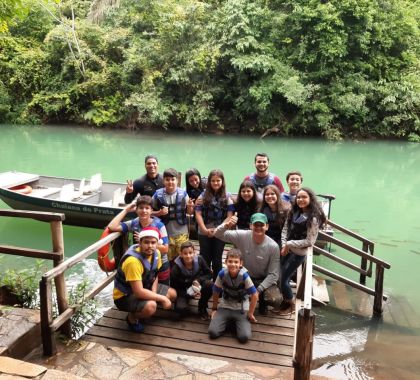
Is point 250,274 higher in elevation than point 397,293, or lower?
higher

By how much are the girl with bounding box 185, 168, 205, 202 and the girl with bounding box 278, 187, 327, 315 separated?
3.34 feet

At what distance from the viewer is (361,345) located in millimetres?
4855

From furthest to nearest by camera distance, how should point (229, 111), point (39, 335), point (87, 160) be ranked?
1. point (229, 111)
2. point (87, 160)
3. point (39, 335)

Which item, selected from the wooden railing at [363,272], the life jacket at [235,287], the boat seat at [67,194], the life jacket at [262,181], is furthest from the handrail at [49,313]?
the boat seat at [67,194]

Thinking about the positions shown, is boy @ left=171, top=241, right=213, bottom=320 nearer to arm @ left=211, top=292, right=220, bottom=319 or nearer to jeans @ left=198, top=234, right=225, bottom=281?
arm @ left=211, top=292, right=220, bottom=319

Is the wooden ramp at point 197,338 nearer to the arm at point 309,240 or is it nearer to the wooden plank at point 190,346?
the wooden plank at point 190,346

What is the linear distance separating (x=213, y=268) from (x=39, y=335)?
1.74 metres

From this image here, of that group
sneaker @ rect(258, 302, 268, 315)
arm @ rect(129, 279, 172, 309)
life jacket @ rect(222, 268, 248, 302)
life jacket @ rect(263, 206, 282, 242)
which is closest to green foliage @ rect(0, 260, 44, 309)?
arm @ rect(129, 279, 172, 309)

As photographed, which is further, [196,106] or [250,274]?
[196,106]

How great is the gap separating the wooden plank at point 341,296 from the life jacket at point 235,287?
8.07 feet

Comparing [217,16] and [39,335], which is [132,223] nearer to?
[39,335]

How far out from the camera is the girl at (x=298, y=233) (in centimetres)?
388

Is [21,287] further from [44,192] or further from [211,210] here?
[44,192]

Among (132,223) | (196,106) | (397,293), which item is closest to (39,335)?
(132,223)
